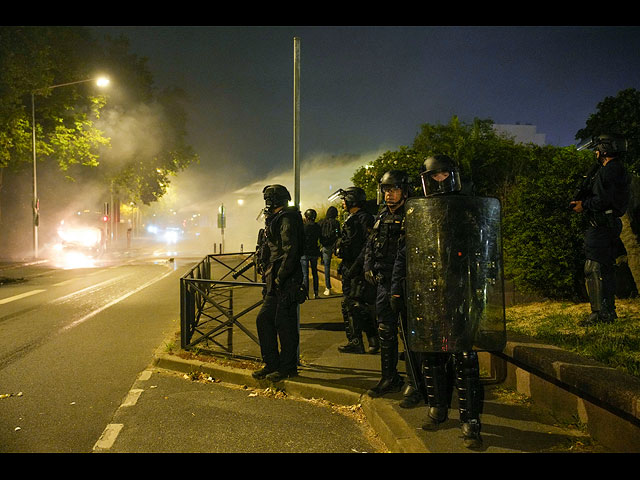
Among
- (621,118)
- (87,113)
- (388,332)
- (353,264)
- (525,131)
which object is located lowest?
(388,332)

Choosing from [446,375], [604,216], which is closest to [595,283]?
[604,216]

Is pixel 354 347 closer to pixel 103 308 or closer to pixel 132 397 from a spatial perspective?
pixel 132 397

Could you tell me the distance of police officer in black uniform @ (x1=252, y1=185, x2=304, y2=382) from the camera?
16.9 ft

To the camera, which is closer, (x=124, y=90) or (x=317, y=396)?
(x=317, y=396)

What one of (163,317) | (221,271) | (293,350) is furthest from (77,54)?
(293,350)

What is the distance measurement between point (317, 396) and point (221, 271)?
15598 mm

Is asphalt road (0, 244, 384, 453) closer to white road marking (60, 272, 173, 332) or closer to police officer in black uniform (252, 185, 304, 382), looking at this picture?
white road marking (60, 272, 173, 332)

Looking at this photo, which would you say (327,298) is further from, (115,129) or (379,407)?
(115,129)

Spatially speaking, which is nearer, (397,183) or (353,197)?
(397,183)

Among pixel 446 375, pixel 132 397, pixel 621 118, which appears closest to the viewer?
pixel 446 375

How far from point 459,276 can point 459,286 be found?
0.22 ft

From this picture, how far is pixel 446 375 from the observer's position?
4.03 m
